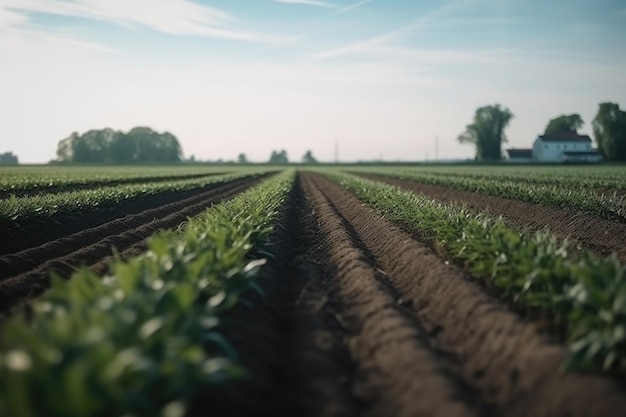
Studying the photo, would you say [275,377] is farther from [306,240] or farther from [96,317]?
[306,240]

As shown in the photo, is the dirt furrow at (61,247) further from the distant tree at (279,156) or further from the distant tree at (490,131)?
the distant tree at (279,156)

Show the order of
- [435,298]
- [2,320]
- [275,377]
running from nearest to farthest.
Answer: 1. [275,377]
2. [2,320]
3. [435,298]

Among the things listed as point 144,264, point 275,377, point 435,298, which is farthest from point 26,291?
point 435,298

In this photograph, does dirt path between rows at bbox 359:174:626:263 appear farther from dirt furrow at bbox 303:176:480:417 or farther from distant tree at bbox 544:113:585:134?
distant tree at bbox 544:113:585:134

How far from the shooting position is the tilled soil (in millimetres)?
4086

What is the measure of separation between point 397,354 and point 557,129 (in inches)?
5198

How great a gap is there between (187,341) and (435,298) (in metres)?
4.32

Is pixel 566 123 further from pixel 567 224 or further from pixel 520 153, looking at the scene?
pixel 567 224

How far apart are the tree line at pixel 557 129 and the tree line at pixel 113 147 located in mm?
72311

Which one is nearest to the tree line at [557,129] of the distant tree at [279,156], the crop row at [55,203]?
the distant tree at [279,156]

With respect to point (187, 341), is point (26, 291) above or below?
below

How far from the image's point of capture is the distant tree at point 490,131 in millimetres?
104000

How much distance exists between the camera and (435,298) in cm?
709

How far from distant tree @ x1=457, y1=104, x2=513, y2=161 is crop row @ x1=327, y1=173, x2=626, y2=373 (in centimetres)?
10108
